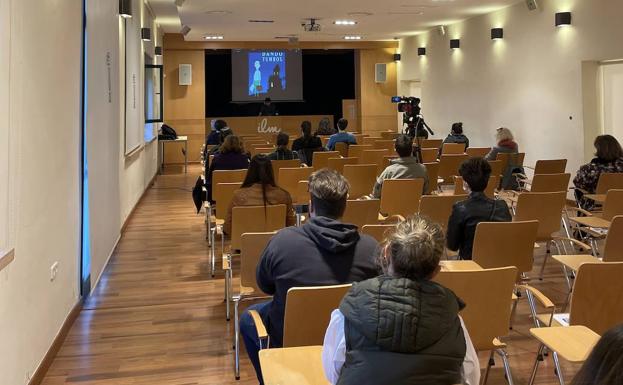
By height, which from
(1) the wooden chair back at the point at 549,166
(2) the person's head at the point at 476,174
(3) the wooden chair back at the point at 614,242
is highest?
(1) the wooden chair back at the point at 549,166

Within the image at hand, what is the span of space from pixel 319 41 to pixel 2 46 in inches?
651

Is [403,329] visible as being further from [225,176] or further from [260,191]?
[225,176]

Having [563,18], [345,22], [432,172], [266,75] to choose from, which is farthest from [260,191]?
[266,75]

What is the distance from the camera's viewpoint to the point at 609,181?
19.9 ft

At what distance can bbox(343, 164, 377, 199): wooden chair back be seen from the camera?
730 centimetres

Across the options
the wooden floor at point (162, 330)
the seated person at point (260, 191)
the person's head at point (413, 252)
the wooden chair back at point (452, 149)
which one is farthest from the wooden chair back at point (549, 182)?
the person's head at point (413, 252)

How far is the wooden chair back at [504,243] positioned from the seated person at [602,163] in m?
2.76

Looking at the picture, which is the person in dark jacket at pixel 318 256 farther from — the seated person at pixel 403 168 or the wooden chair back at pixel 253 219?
the seated person at pixel 403 168

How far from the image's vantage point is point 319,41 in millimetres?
18797

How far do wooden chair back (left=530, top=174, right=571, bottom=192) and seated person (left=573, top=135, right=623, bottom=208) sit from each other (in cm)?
17

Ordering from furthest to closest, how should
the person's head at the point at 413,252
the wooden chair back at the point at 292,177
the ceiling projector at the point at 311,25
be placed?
the ceiling projector at the point at 311,25
the wooden chair back at the point at 292,177
the person's head at the point at 413,252

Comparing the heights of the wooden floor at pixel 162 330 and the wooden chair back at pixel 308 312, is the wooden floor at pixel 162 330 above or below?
below

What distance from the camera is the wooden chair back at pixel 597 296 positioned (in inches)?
107

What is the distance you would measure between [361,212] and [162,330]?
1.81 metres
